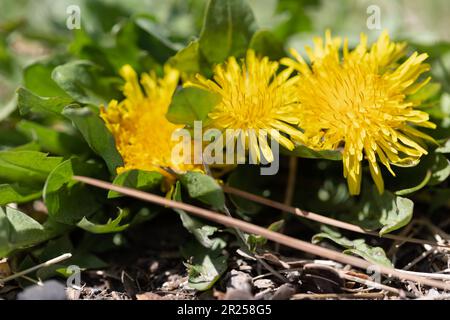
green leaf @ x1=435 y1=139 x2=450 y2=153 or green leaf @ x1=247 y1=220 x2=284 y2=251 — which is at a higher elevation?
green leaf @ x1=435 y1=139 x2=450 y2=153

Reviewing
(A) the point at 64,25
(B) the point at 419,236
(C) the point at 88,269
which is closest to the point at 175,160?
(C) the point at 88,269

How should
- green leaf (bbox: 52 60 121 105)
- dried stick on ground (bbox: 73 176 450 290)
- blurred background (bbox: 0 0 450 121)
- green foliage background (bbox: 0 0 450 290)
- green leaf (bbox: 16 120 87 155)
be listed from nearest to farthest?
1. dried stick on ground (bbox: 73 176 450 290)
2. green foliage background (bbox: 0 0 450 290)
3. green leaf (bbox: 52 60 121 105)
4. green leaf (bbox: 16 120 87 155)
5. blurred background (bbox: 0 0 450 121)

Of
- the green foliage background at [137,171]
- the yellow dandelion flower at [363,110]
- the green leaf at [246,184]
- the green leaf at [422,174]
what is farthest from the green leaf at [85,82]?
the green leaf at [422,174]

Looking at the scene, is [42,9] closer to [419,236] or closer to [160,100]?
[160,100]

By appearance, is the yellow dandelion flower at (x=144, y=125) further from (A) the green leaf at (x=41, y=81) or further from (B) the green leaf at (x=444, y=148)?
(B) the green leaf at (x=444, y=148)

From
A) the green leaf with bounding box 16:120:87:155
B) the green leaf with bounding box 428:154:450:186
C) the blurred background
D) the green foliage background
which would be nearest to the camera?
the green foliage background

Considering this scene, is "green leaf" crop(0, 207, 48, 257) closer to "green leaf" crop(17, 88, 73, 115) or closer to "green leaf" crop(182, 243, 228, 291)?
"green leaf" crop(17, 88, 73, 115)

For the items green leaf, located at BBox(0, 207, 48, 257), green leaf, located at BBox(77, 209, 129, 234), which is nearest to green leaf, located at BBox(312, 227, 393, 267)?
green leaf, located at BBox(77, 209, 129, 234)

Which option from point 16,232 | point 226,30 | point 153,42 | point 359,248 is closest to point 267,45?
point 226,30
